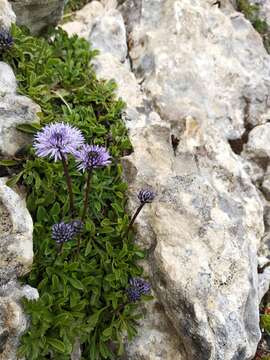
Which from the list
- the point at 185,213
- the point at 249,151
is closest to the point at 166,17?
the point at 249,151

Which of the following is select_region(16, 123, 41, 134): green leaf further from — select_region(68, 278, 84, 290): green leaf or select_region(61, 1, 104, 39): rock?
select_region(61, 1, 104, 39): rock

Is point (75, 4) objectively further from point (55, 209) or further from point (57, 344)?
point (57, 344)

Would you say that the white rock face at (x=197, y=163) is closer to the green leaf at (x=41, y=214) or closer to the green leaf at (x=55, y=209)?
the green leaf at (x=55, y=209)

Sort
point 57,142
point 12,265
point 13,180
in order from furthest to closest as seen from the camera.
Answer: point 13,180, point 12,265, point 57,142

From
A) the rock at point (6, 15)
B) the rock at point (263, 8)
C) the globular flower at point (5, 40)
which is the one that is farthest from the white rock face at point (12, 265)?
the rock at point (263, 8)

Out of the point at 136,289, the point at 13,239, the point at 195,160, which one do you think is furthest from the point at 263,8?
the point at 13,239

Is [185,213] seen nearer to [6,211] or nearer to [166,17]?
[6,211]
